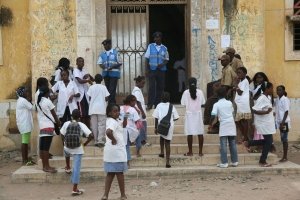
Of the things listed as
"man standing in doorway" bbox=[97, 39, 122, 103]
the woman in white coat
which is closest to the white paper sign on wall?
the woman in white coat

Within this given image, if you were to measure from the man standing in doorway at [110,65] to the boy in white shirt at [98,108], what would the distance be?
848 mm

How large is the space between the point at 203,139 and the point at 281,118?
1583 millimetres

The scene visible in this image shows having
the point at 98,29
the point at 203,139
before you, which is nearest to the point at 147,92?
the point at 98,29

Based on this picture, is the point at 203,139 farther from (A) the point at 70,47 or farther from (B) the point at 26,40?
(B) the point at 26,40

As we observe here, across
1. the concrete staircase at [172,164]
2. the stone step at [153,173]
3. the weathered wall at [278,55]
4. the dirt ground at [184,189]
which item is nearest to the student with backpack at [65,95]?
the concrete staircase at [172,164]

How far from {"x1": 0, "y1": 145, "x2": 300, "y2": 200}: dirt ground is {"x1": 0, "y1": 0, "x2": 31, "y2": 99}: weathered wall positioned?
10.9ft

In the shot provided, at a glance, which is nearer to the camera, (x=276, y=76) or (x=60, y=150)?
(x=60, y=150)

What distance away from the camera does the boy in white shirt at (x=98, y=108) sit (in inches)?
420

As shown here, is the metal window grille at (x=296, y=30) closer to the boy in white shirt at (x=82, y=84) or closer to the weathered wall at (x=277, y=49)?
the weathered wall at (x=277, y=49)

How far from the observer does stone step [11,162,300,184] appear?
9.98 metres

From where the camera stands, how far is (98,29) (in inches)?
499

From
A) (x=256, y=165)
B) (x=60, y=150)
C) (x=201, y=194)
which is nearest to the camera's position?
(x=201, y=194)

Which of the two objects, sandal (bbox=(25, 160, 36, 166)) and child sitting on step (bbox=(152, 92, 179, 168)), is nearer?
child sitting on step (bbox=(152, 92, 179, 168))

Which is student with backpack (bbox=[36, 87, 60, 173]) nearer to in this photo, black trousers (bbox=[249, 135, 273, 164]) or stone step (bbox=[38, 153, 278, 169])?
stone step (bbox=[38, 153, 278, 169])
